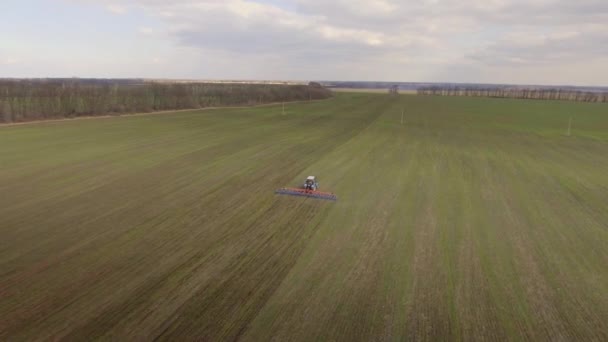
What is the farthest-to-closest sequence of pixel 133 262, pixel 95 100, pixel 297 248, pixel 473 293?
pixel 95 100
pixel 297 248
pixel 133 262
pixel 473 293

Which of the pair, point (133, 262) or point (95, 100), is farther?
point (95, 100)

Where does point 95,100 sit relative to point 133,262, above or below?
above

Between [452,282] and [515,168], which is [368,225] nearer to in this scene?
[452,282]

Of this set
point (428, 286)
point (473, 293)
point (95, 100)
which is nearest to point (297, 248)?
point (428, 286)

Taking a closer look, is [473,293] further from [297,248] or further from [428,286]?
→ [297,248]

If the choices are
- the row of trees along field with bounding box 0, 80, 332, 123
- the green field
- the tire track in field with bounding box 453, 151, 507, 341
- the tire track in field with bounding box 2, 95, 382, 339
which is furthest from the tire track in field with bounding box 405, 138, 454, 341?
the row of trees along field with bounding box 0, 80, 332, 123

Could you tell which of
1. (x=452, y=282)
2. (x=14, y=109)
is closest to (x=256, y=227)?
(x=452, y=282)

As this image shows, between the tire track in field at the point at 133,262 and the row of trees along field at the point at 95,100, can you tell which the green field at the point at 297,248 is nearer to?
the tire track in field at the point at 133,262

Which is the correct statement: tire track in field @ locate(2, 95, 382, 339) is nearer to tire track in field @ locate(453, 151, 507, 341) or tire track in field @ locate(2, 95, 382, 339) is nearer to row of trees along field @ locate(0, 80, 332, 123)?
tire track in field @ locate(453, 151, 507, 341)

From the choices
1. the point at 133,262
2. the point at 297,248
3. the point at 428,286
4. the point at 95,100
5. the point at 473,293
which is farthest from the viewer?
the point at 95,100
